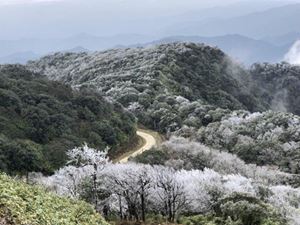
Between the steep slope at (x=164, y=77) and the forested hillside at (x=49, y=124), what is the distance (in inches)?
887

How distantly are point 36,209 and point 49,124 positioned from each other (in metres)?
58.7

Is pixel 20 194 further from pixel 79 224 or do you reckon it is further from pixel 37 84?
pixel 37 84

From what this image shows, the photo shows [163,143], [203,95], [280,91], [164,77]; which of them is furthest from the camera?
[280,91]

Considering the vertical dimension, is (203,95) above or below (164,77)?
below

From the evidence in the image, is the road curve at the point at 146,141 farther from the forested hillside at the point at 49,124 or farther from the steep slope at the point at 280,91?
the steep slope at the point at 280,91

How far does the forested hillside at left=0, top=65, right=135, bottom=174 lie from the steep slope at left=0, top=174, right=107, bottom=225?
3475 cm

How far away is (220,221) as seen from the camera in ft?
129

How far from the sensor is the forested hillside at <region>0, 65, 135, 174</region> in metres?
63.0

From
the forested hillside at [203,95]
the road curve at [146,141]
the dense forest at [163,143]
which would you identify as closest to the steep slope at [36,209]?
the dense forest at [163,143]

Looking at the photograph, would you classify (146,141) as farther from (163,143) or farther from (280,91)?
(280,91)

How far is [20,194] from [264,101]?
168 m

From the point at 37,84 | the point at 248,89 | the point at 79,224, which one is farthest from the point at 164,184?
the point at 248,89

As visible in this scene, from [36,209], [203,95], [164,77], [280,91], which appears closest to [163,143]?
[36,209]

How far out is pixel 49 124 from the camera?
254ft
